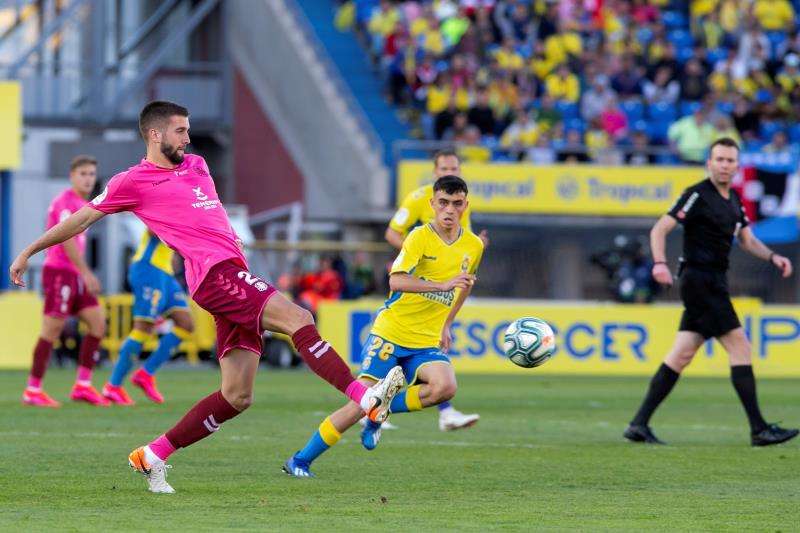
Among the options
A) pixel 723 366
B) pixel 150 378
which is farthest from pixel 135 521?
pixel 723 366

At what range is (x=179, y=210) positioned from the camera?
8695 mm

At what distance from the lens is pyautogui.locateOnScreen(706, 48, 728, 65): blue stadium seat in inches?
1208

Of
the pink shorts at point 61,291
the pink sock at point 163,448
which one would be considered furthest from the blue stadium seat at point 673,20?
the pink sock at point 163,448

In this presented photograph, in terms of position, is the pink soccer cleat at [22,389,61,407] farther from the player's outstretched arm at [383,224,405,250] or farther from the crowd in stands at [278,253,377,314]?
the crowd in stands at [278,253,377,314]

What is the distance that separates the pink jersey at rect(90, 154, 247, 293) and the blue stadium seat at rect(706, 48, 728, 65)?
76.2ft

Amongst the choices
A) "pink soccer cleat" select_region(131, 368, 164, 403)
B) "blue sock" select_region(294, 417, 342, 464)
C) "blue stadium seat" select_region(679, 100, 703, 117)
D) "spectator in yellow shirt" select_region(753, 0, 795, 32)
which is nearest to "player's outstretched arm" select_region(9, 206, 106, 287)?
"blue sock" select_region(294, 417, 342, 464)

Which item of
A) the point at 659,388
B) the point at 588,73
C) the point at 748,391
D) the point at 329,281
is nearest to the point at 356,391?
the point at 659,388

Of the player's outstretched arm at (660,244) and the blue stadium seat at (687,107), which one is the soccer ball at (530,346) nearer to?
the player's outstretched arm at (660,244)

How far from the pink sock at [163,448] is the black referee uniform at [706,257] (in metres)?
4.60

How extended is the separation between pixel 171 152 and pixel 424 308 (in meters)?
2.41

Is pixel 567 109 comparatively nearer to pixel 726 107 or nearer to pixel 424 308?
pixel 726 107

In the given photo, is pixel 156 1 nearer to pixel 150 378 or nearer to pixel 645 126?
pixel 645 126

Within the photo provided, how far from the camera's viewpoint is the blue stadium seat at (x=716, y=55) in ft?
101

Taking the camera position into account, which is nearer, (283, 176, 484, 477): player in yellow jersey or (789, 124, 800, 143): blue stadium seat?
(283, 176, 484, 477): player in yellow jersey
